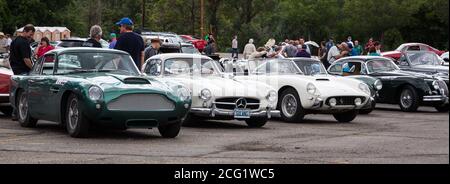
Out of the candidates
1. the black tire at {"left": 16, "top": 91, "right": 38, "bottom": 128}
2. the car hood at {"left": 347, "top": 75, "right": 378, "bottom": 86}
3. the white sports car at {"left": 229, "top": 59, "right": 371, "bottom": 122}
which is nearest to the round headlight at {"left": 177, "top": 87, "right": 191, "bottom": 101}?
the black tire at {"left": 16, "top": 91, "right": 38, "bottom": 128}

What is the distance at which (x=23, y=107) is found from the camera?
13.9m

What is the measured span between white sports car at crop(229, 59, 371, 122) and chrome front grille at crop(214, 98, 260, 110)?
5.23ft

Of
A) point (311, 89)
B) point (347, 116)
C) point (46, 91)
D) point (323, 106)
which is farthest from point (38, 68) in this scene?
point (347, 116)

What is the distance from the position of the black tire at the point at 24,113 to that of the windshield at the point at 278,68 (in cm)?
547

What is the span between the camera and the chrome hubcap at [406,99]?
792 inches

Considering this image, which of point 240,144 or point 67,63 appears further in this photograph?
point 67,63

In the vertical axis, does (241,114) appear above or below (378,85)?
below

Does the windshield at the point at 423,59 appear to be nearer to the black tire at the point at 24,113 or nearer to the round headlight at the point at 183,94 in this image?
the round headlight at the point at 183,94

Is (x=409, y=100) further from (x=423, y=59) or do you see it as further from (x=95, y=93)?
(x=95, y=93)

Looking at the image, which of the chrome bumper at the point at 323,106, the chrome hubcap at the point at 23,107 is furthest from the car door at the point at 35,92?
the chrome bumper at the point at 323,106

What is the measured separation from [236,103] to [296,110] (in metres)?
1.97

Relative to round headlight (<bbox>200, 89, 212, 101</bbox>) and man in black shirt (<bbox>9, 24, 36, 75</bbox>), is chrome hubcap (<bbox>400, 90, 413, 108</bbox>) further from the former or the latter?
man in black shirt (<bbox>9, 24, 36, 75</bbox>)

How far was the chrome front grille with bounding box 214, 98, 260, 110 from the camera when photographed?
573 inches
